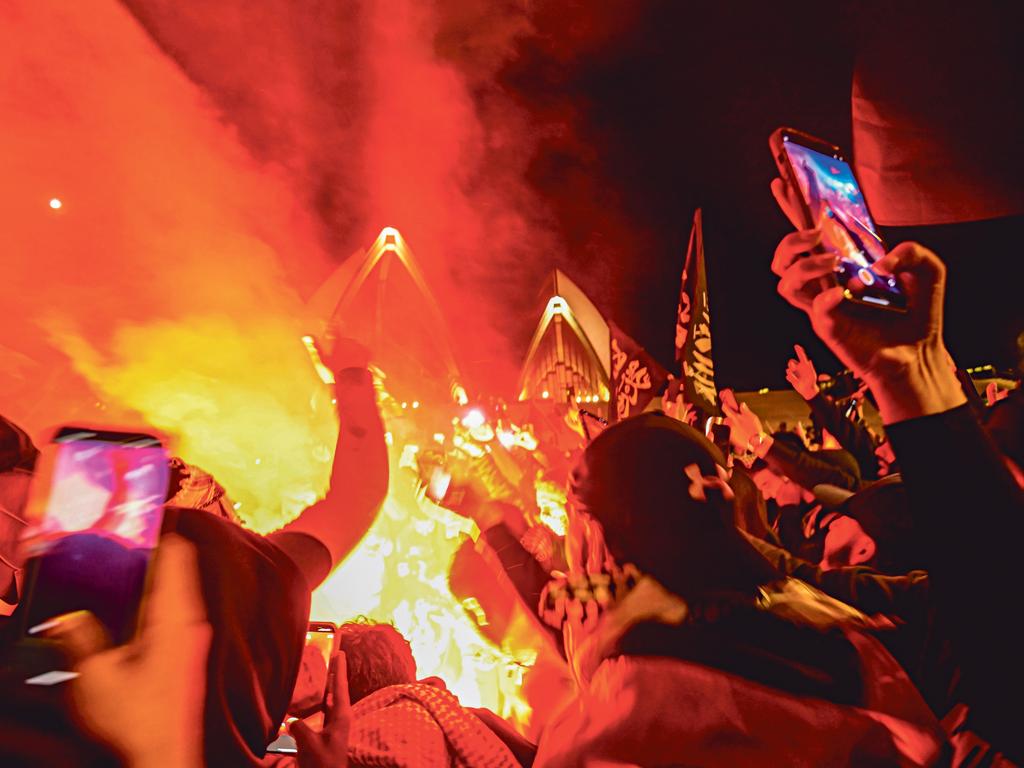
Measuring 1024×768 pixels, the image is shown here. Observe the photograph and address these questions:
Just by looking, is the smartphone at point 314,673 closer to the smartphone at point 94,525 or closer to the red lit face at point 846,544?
the smartphone at point 94,525

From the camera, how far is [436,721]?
1391mm

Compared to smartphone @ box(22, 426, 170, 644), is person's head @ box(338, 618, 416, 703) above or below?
below

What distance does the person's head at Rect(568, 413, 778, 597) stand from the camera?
1.09m

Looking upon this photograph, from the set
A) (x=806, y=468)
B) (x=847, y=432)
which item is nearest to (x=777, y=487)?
(x=806, y=468)

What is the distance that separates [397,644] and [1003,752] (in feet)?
5.41

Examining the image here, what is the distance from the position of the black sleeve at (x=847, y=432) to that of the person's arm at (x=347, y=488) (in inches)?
89.5

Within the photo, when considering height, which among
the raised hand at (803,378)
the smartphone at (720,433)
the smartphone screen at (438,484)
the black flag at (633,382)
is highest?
the black flag at (633,382)

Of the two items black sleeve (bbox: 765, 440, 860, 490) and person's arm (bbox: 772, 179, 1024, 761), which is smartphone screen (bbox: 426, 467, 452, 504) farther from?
black sleeve (bbox: 765, 440, 860, 490)

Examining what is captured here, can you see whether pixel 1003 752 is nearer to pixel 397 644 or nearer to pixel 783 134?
pixel 783 134

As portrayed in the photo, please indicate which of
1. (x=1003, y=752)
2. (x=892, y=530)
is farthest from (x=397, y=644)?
(x=1003, y=752)

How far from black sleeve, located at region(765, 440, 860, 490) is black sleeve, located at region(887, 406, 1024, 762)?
2.43 m

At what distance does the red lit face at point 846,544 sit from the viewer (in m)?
1.80

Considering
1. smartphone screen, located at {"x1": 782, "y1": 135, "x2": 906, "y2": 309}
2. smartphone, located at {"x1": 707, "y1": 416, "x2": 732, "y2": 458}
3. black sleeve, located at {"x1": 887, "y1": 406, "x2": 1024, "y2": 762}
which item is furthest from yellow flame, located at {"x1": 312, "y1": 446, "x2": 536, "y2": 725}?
black sleeve, located at {"x1": 887, "y1": 406, "x2": 1024, "y2": 762}

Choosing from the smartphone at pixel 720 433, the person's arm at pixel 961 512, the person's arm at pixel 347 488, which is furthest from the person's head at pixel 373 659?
the smartphone at pixel 720 433
